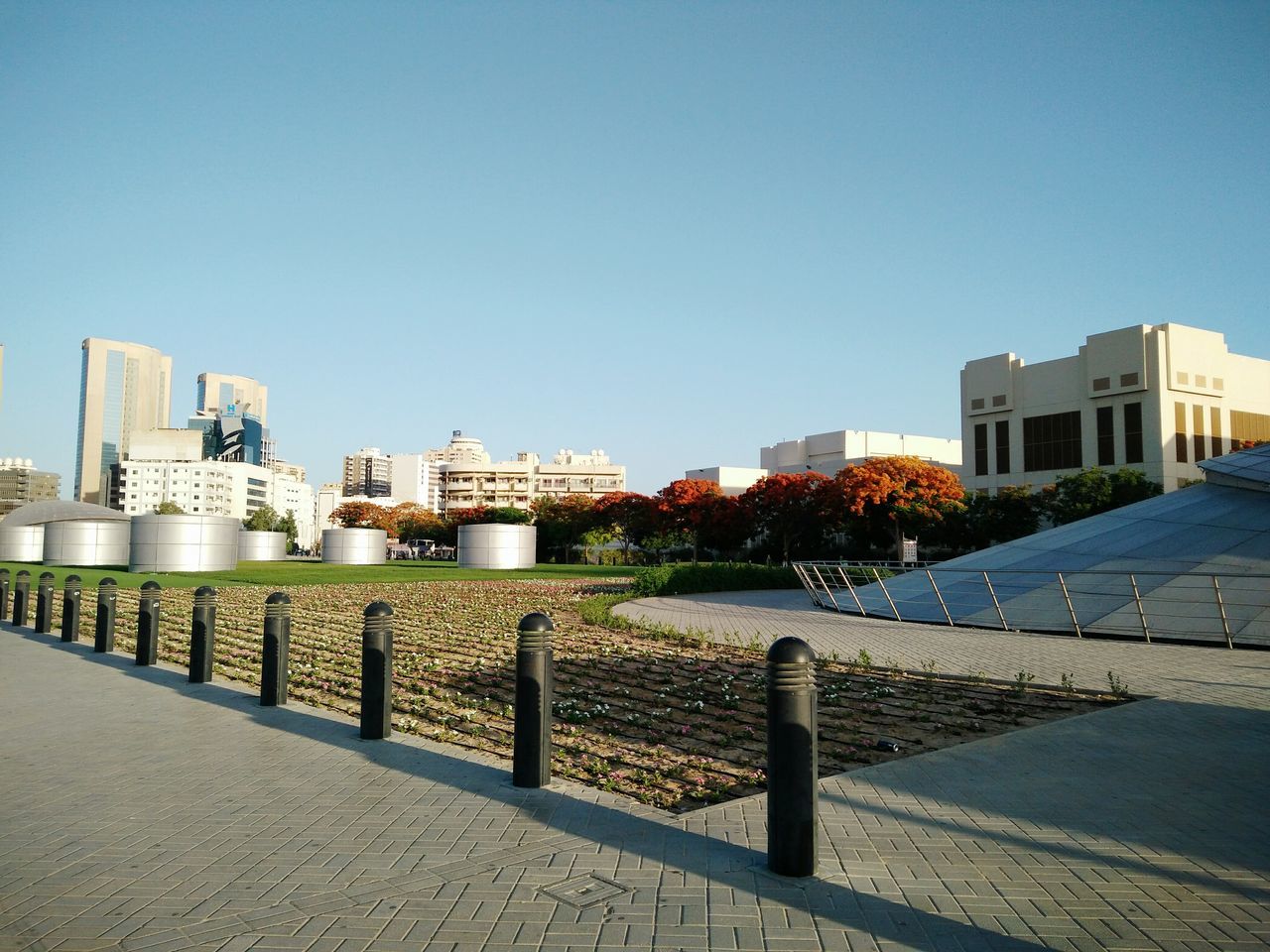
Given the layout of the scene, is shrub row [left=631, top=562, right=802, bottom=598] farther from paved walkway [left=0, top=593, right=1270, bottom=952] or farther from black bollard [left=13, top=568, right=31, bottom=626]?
paved walkway [left=0, top=593, right=1270, bottom=952]

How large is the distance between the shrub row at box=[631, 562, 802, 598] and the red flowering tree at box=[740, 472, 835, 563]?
67.5 feet

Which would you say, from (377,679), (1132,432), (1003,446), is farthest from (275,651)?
(1003,446)

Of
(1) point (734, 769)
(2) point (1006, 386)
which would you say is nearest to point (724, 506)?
(2) point (1006, 386)

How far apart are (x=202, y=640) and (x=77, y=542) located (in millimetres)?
45674

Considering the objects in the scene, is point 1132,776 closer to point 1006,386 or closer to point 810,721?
point 810,721

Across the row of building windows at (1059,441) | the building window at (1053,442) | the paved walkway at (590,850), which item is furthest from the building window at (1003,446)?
the paved walkway at (590,850)

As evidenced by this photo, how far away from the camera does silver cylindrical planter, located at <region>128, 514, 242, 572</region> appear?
134 feet

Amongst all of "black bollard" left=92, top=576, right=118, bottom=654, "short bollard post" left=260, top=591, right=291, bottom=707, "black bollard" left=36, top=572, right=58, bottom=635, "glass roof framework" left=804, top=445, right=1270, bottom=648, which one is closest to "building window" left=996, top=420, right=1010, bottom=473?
"glass roof framework" left=804, top=445, right=1270, bottom=648

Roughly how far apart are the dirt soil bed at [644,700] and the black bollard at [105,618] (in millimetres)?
288

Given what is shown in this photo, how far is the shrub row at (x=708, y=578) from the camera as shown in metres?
30.1

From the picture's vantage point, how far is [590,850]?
4.90 metres

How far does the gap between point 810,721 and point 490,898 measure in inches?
70.6

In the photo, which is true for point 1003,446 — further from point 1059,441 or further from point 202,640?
point 202,640

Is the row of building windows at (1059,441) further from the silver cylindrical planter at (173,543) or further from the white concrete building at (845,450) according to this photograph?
the silver cylindrical planter at (173,543)
